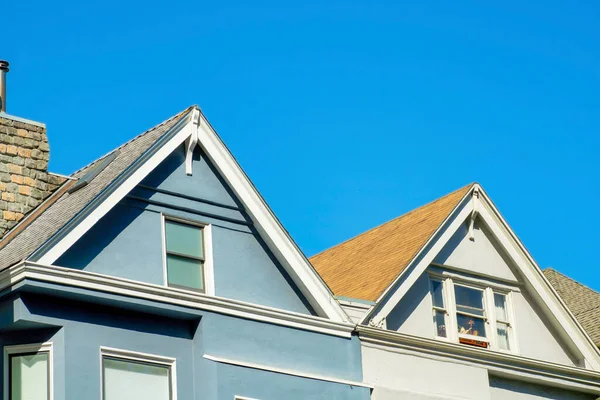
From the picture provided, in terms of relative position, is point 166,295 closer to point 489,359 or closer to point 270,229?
A: point 270,229

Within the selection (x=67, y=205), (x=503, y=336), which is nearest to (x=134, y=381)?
(x=67, y=205)

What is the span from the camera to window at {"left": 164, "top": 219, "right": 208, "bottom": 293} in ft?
82.5

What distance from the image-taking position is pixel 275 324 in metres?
26.0

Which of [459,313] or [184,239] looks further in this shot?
[459,313]

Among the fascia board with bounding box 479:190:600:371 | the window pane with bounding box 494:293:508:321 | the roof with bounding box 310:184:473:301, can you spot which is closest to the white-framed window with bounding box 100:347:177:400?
the roof with bounding box 310:184:473:301

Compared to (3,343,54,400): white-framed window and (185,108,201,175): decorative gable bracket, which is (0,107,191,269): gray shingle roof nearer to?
(185,108,201,175): decorative gable bracket

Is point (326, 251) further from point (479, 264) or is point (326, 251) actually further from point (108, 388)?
point (108, 388)

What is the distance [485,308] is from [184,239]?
805 centimetres

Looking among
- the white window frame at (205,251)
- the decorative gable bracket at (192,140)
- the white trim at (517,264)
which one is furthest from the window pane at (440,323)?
the decorative gable bracket at (192,140)

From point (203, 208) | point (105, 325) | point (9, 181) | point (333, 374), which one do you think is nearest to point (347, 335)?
point (333, 374)

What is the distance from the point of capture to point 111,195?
→ 958 inches

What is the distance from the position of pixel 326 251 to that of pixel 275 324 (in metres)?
8.85

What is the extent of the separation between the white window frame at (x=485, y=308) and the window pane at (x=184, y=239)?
604cm

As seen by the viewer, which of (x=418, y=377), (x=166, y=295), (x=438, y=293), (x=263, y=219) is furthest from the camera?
(x=438, y=293)
